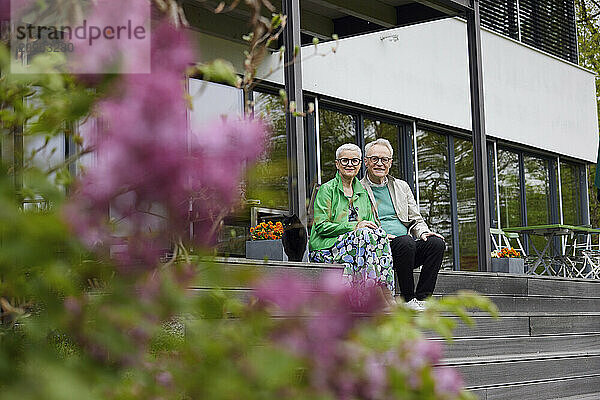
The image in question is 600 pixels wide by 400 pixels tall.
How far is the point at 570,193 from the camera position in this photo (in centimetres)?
1389

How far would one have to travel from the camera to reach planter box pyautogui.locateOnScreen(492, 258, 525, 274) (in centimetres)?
769

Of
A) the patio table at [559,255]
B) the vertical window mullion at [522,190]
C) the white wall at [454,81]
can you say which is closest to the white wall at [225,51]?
the white wall at [454,81]

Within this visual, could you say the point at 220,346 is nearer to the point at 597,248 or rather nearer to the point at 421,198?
the point at 421,198

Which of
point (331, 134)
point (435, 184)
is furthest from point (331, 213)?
point (435, 184)

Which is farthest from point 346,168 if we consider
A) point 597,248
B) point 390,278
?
point 597,248

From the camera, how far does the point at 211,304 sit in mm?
914

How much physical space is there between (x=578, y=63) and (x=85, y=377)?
14.5m

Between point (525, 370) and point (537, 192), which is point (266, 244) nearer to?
point (525, 370)

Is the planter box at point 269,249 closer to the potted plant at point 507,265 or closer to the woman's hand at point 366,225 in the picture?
the woman's hand at point 366,225

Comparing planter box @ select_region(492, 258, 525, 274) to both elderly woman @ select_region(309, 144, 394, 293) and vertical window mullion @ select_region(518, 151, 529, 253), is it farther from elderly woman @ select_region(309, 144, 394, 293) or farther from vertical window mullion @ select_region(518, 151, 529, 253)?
vertical window mullion @ select_region(518, 151, 529, 253)

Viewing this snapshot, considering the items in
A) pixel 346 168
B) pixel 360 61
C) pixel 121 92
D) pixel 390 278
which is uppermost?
pixel 360 61

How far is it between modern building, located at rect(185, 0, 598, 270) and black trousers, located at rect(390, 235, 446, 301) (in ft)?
2.13

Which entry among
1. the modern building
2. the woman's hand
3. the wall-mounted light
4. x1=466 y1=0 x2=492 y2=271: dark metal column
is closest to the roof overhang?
the modern building

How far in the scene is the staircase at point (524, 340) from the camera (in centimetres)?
439
